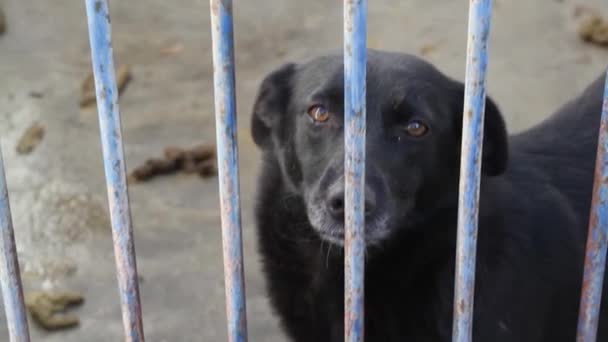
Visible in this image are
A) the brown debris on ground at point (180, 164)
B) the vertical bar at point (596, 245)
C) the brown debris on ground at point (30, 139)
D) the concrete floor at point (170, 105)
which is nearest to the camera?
the vertical bar at point (596, 245)

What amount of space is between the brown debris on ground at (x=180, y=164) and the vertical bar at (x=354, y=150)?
2.13 m

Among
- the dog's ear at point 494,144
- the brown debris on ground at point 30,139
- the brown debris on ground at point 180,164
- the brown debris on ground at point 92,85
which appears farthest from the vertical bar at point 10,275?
the brown debris on ground at point 92,85

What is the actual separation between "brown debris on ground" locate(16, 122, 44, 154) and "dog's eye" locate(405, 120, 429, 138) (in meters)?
2.31

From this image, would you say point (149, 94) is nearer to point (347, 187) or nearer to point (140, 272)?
point (140, 272)

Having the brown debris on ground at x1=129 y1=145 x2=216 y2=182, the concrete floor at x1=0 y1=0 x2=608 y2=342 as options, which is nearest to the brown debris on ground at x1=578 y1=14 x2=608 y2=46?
the concrete floor at x1=0 y1=0 x2=608 y2=342

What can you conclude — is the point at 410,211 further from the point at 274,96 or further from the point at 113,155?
the point at 113,155

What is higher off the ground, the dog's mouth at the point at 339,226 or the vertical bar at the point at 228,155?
the vertical bar at the point at 228,155

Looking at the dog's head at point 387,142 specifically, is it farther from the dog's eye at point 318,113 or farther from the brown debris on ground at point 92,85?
the brown debris on ground at point 92,85

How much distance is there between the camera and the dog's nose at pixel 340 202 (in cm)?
226

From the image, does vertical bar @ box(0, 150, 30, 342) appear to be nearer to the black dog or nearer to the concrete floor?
the black dog

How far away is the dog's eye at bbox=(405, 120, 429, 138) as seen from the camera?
251cm

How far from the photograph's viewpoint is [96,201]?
12.9 ft

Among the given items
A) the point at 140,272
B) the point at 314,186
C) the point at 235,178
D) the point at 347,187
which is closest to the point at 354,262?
the point at 347,187

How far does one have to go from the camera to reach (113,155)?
2016 mm
